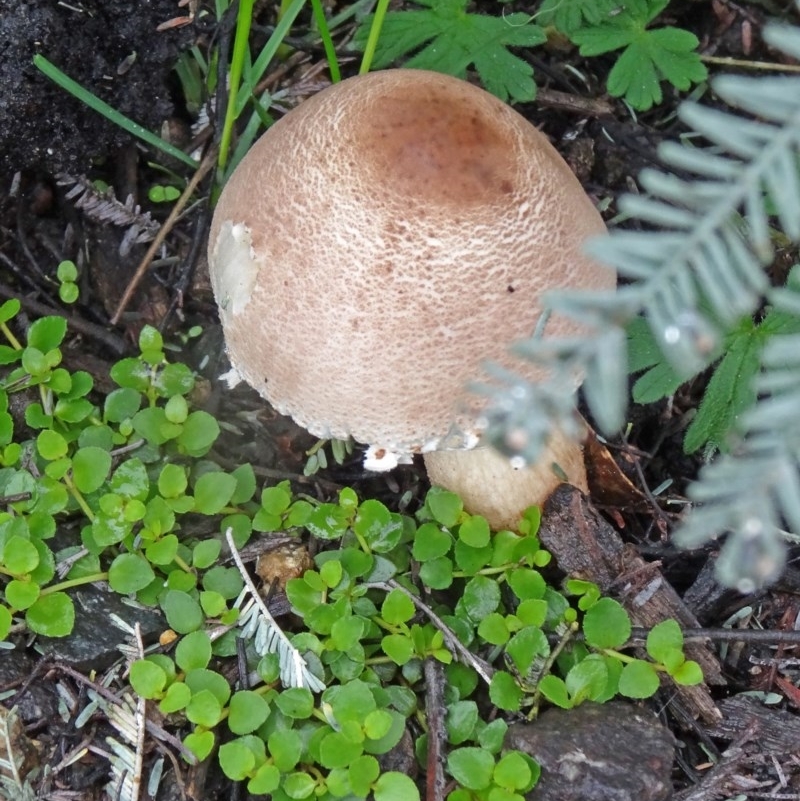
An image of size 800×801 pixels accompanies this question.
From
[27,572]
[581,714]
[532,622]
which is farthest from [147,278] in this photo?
[581,714]

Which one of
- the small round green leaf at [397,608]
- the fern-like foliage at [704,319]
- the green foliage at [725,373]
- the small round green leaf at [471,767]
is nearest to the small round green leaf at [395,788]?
the small round green leaf at [471,767]

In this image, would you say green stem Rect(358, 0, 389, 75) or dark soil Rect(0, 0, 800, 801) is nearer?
green stem Rect(358, 0, 389, 75)

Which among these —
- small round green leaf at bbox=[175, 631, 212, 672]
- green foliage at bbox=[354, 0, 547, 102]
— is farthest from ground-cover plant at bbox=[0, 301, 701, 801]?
green foliage at bbox=[354, 0, 547, 102]

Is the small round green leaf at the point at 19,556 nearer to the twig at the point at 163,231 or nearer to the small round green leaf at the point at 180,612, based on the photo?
the small round green leaf at the point at 180,612

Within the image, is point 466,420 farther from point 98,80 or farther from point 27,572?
point 98,80

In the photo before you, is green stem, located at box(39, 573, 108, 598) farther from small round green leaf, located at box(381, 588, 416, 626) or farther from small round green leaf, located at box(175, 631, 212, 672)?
small round green leaf, located at box(381, 588, 416, 626)

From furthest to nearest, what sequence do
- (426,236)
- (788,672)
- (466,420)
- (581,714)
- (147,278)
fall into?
1. (147,278)
2. (788,672)
3. (581,714)
4. (466,420)
5. (426,236)

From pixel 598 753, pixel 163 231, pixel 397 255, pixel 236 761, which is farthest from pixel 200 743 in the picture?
pixel 163 231
